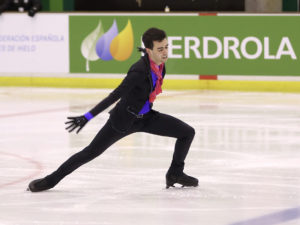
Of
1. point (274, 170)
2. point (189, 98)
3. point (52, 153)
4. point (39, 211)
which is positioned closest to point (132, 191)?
point (39, 211)

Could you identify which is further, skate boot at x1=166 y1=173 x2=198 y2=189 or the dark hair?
skate boot at x1=166 y1=173 x2=198 y2=189

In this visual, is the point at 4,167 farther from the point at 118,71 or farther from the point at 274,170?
the point at 118,71

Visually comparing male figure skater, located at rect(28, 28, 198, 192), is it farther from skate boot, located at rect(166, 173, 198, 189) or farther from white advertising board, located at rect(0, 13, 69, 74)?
white advertising board, located at rect(0, 13, 69, 74)

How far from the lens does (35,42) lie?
15.6 m

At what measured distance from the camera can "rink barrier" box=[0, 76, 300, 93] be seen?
14553mm

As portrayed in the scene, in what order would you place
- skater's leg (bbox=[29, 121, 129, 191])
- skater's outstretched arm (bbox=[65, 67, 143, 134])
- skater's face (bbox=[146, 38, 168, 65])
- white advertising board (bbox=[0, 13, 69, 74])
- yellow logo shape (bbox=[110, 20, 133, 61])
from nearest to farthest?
skater's outstretched arm (bbox=[65, 67, 143, 134]), skater's face (bbox=[146, 38, 168, 65]), skater's leg (bbox=[29, 121, 129, 191]), yellow logo shape (bbox=[110, 20, 133, 61]), white advertising board (bbox=[0, 13, 69, 74])

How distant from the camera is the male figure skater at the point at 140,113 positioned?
5.99 meters

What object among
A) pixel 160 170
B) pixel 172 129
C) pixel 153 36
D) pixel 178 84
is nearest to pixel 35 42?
pixel 178 84

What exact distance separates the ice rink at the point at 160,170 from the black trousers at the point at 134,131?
0.71ft

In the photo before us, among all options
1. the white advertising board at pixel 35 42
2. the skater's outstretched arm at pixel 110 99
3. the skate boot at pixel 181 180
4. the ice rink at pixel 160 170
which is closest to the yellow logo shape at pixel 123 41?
the white advertising board at pixel 35 42

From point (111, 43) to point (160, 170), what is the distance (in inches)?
317

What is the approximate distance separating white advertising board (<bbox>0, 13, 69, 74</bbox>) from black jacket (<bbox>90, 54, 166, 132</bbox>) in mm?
9572

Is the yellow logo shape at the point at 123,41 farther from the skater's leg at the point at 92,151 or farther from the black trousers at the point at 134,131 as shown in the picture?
the skater's leg at the point at 92,151


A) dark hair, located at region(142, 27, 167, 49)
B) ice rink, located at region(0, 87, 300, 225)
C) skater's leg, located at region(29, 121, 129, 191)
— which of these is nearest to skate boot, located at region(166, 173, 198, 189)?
ice rink, located at region(0, 87, 300, 225)
